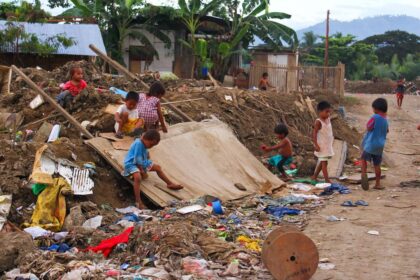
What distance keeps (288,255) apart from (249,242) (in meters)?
1.13

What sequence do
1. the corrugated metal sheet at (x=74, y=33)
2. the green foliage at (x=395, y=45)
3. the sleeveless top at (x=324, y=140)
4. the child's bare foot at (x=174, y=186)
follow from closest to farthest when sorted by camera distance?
1. the child's bare foot at (x=174, y=186)
2. the sleeveless top at (x=324, y=140)
3. the corrugated metal sheet at (x=74, y=33)
4. the green foliage at (x=395, y=45)

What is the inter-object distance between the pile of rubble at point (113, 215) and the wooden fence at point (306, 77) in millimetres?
11029

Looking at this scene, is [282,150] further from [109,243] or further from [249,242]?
[109,243]

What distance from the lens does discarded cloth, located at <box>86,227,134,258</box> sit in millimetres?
5418

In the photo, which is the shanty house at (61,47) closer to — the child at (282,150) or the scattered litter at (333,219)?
the child at (282,150)

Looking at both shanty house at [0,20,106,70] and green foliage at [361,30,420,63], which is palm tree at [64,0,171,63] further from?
green foliage at [361,30,420,63]

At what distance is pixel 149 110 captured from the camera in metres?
8.77

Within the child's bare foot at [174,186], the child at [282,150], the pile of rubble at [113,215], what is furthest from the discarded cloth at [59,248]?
the child at [282,150]

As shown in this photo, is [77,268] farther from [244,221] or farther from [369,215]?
[369,215]

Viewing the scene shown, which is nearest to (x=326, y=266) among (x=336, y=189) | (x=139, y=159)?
(x=139, y=159)

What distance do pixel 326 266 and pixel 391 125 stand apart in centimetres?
1545

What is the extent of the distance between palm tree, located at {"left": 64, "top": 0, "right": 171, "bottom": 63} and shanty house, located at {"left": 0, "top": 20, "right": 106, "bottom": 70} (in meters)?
2.12

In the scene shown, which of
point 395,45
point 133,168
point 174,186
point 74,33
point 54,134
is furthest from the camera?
point 395,45

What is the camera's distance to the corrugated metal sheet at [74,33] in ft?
71.5
